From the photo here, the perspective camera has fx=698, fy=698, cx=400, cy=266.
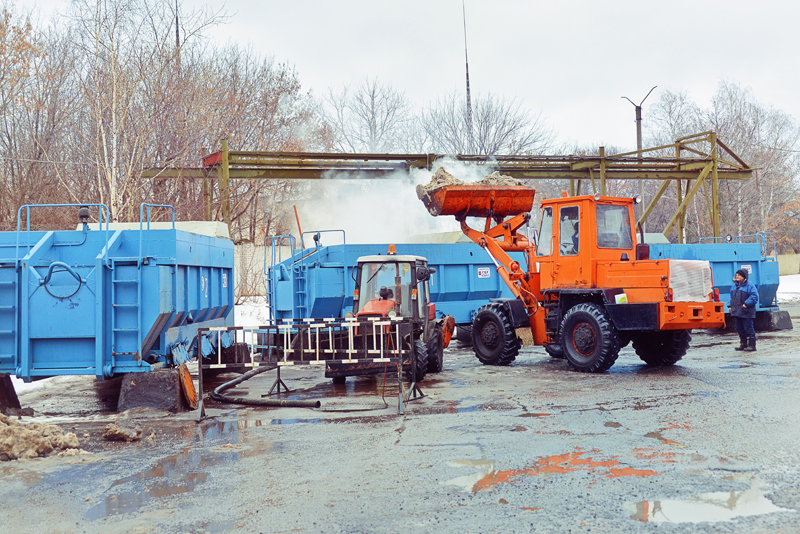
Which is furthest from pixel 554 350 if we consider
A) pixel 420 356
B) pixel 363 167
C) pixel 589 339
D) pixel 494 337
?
pixel 363 167

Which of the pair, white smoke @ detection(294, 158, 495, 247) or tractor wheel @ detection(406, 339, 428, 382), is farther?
white smoke @ detection(294, 158, 495, 247)

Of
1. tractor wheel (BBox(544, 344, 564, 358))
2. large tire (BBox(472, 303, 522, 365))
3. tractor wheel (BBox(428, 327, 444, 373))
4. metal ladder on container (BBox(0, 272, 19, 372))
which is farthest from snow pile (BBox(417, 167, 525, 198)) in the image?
metal ladder on container (BBox(0, 272, 19, 372))

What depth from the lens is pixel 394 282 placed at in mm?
11062

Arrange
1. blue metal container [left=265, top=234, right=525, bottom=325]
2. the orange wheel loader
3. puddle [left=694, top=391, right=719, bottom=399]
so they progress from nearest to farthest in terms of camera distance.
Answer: puddle [left=694, top=391, right=719, bottom=399] < the orange wheel loader < blue metal container [left=265, top=234, right=525, bottom=325]

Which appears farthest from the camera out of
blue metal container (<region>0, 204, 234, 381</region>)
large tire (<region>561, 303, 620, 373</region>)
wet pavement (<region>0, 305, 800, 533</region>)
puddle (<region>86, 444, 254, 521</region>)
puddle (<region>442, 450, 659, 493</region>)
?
large tire (<region>561, 303, 620, 373</region>)

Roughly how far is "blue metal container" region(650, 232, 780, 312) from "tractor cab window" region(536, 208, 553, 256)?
605 centimetres

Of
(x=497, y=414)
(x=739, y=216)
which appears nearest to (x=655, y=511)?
(x=497, y=414)

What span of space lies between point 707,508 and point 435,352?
7.11 metres

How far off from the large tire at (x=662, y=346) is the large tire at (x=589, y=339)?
141 cm

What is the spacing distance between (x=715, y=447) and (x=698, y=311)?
17.0ft

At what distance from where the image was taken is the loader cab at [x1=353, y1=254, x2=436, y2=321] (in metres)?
10.8

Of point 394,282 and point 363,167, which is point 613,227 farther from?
point 363,167

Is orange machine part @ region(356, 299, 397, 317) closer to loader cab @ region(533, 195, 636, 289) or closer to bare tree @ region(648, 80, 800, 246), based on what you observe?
loader cab @ region(533, 195, 636, 289)

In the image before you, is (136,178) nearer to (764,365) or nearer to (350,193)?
(350,193)
